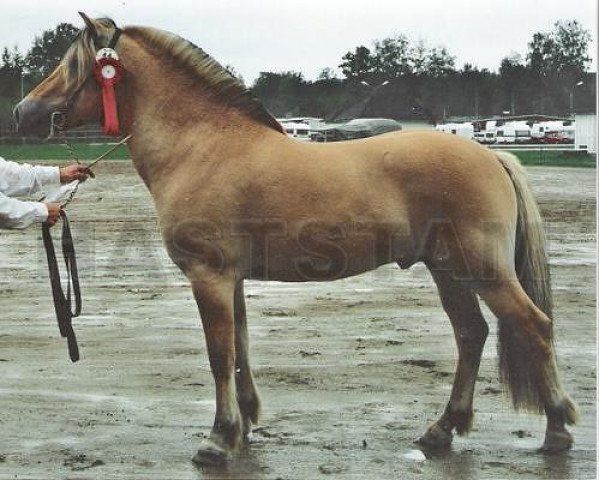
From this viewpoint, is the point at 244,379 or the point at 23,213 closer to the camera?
the point at 23,213

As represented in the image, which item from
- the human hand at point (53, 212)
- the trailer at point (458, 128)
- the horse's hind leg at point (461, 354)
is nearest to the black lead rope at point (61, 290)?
the human hand at point (53, 212)

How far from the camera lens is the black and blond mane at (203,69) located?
5371 mm

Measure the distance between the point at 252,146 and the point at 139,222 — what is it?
11505mm

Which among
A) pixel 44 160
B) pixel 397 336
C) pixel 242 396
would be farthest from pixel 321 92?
pixel 242 396

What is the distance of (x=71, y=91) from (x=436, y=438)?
2.74 meters

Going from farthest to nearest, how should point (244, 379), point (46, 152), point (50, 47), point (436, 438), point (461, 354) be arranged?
point (46, 152)
point (50, 47)
point (244, 379)
point (461, 354)
point (436, 438)

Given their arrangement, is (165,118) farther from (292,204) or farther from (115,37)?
(292,204)

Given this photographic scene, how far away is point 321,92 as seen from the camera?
1242 inches

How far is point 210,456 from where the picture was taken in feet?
16.8

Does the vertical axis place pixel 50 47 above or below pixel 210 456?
above

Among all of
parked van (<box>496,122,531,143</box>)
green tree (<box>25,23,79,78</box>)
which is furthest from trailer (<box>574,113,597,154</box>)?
green tree (<box>25,23,79,78</box>)

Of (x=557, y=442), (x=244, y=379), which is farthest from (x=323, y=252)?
(x=557, y=442)

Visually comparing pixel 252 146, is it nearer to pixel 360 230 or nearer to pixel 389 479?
pixel 360 230

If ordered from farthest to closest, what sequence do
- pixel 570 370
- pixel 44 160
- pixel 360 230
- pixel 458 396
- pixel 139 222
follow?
1. pixel 44 160
2. pixel 139 222
3. pixel 570 370
4. pixel 458 396
5. pixel 360 230
